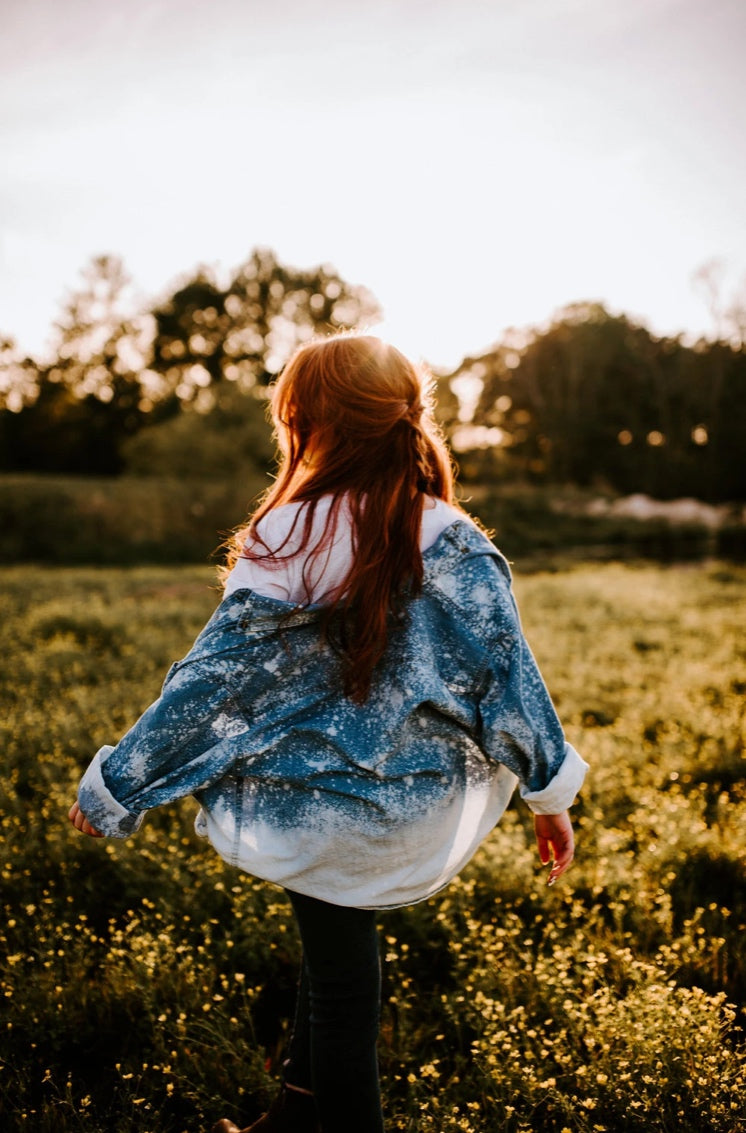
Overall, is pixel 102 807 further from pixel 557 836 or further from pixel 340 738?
pixel 557 836

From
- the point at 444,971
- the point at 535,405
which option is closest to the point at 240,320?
the point at 535,405

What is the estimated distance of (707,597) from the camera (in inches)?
512

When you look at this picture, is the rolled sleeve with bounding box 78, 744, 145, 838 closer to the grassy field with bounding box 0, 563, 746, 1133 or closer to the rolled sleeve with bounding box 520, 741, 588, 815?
the rolled sleeve with bounding box 520, 741, 588, 815

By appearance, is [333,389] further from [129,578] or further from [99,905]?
[129,578]

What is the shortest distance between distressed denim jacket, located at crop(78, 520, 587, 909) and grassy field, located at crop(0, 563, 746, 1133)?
0.98m

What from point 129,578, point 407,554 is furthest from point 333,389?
point 129,578

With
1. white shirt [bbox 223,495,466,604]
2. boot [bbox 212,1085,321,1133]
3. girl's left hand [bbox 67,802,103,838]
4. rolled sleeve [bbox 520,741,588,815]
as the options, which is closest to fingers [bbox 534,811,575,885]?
rolled sleeve [bbox 520,741,588,815]

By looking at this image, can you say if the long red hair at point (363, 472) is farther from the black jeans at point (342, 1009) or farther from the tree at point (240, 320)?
the tree at point (240, 320)

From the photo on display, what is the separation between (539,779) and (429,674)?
0.38 m

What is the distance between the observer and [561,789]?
70.8 inches

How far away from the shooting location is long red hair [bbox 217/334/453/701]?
173 centimetres

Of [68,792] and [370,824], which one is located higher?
[370,824]

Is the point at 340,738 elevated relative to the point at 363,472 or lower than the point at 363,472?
lower

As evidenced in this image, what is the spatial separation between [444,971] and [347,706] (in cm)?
175
